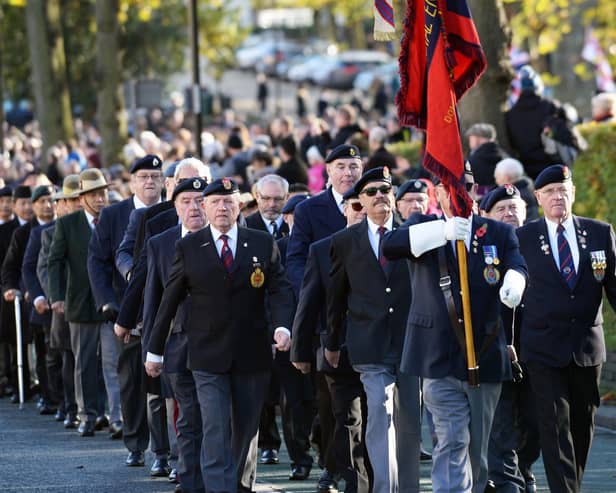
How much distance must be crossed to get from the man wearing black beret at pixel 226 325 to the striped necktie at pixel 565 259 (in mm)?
1743

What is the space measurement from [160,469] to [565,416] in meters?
3.57

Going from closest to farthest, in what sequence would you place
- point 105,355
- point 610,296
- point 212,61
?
point 610,296 → point 105,355 → point 212,61

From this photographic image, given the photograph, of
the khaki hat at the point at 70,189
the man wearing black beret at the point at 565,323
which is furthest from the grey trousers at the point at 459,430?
the khaki hat at the point at 70,189

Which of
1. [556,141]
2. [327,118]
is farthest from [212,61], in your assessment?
[556,141]

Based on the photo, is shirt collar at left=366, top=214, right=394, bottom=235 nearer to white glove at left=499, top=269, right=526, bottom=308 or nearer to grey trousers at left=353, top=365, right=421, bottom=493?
grey trousers at left=353, top=365, right=421, bottom=493

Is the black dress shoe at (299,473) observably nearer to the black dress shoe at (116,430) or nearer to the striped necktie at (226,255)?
the striped necktie at (226,255)

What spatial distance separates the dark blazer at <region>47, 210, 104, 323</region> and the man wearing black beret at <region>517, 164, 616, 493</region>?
545 centimetres

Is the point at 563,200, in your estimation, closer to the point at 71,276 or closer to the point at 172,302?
the point at 172,302

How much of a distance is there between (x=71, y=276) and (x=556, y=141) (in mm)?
5678

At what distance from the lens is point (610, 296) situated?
10773mm

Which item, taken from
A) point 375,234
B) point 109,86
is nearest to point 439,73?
point 375,234

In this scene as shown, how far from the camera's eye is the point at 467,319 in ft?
31.5

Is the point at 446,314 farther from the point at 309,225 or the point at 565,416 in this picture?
the point at 309,225

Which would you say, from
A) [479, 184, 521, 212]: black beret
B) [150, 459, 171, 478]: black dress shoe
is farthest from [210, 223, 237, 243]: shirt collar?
[150, 459, 171, 478]: black dress shoe
